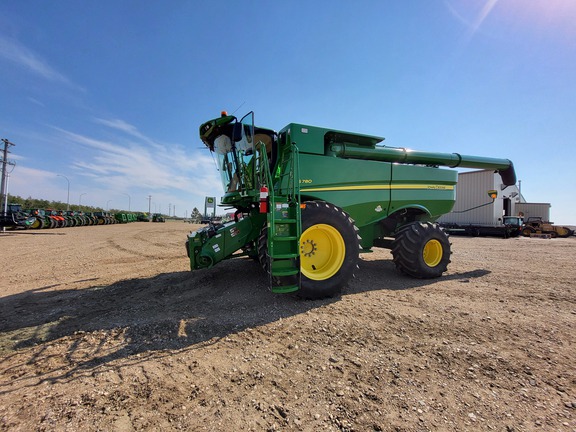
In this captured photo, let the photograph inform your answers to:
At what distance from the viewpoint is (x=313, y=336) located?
10.4ft

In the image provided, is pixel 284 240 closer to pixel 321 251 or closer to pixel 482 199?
pixel 321 251

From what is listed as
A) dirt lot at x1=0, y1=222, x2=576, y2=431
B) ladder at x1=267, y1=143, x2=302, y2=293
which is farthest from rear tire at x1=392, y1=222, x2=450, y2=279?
ladder at x1=267, y1=143, x2=302, y2=293

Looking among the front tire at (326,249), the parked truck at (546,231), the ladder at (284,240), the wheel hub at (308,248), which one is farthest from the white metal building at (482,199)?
the ladder at (284,240)

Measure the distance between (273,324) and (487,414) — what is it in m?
2.21

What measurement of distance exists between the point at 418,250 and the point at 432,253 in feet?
2.47

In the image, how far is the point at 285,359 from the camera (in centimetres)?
271

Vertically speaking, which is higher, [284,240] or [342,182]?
[342,182]

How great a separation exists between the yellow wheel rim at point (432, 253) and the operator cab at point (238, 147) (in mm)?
3922

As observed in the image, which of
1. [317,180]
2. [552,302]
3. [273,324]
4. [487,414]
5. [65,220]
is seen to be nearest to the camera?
[487,414]

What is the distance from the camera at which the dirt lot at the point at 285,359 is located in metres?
1.97

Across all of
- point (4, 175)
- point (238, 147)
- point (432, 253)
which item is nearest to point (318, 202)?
point (238, 147)

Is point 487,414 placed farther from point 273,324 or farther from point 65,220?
point 65,220

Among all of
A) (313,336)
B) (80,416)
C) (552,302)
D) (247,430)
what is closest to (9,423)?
(80,416)

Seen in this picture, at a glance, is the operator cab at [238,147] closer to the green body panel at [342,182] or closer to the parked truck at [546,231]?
the green body panel at [342,182]
